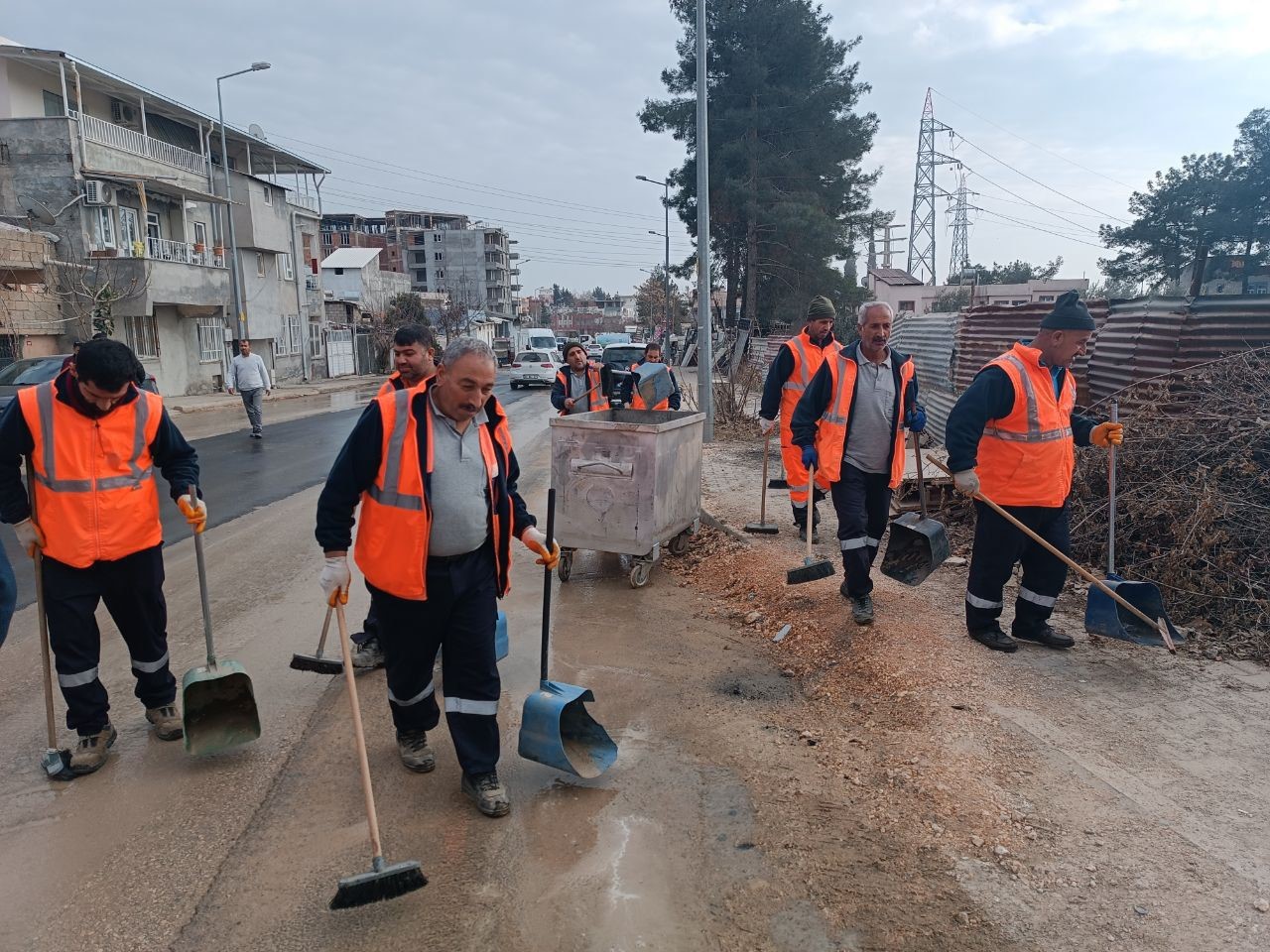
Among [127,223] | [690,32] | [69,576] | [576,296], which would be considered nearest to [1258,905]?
[69,576]

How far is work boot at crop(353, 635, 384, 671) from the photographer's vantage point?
15.5ft

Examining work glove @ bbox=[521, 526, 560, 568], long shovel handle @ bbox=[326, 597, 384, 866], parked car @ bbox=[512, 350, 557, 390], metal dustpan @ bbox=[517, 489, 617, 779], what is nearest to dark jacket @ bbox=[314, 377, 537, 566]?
long shovel handle @ bbox=[326, 597, 384, 866]

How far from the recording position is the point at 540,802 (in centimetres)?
342

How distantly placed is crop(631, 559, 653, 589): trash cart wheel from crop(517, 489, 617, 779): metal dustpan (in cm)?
271

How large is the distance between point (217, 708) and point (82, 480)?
109cm

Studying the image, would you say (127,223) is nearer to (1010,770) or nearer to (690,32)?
(690,32)

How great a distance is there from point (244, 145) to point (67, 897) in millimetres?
38296

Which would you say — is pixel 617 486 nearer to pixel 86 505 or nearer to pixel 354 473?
pixel 354 473

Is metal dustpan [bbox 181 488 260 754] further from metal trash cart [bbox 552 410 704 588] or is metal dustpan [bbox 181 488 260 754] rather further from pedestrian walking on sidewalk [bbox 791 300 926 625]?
pedestrian walking on sidewalk [bbox 791 300 926 625]

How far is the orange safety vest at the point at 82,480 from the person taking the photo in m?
3.54

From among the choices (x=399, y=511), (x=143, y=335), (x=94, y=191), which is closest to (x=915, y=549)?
(x=399, y=511)

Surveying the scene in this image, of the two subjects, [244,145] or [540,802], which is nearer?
[540,802]

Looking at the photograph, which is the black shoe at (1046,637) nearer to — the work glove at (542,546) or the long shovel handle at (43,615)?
the work glove at (542,546)

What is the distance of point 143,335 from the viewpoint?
26.7 meters
